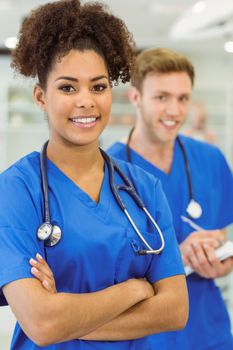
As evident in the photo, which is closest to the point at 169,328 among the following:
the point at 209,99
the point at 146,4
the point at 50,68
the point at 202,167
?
the point at 50,68

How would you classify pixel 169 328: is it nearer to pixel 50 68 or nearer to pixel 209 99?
pixel 50 68

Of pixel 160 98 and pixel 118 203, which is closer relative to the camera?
pixel 118 203

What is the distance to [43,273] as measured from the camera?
1.16m

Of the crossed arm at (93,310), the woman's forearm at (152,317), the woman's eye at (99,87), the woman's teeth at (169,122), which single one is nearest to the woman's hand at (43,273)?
the crossed arm at (93,310)

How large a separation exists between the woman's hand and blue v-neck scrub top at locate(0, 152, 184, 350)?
0.05ft

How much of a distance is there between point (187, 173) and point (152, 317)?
2.48 ft

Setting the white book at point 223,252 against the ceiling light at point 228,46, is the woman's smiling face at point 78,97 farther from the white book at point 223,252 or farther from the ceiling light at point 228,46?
the ceiling light at point 228,46

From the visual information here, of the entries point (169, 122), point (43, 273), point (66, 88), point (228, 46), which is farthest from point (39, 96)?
point (228, 46)

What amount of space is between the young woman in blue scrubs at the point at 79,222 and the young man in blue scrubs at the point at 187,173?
0.46m

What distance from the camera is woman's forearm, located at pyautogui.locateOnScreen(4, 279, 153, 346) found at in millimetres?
1109

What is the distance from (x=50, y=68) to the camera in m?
1.28

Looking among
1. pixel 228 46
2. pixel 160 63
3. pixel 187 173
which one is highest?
pixel 228 46

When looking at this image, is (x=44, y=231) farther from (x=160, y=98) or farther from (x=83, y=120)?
(x=160, y=98)

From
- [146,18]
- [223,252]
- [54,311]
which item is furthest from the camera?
[146,18]
